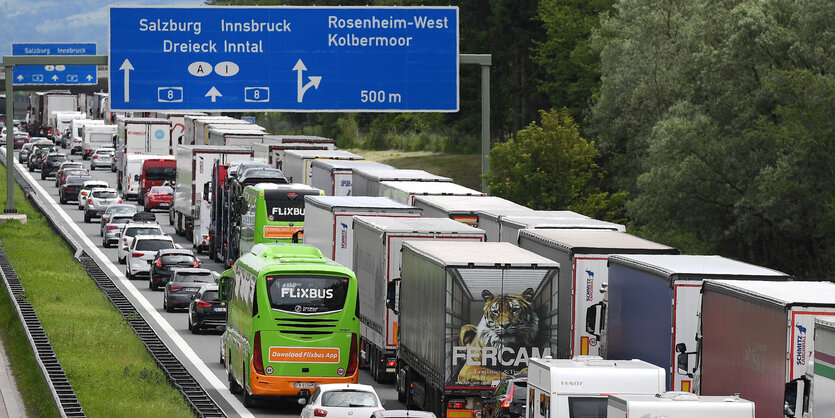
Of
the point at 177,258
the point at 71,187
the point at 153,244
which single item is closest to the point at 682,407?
the point at 177,258

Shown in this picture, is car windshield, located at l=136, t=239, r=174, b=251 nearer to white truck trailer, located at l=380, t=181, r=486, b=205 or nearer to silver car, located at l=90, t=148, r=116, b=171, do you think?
white truck trailer, located at l=380, t=181, r=486, b=205

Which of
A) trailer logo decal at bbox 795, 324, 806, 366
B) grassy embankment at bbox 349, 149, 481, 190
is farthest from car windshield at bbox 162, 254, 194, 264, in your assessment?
grassy embankment at bbox 349, 149, 481, 190

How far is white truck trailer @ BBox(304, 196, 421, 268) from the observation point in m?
34.3

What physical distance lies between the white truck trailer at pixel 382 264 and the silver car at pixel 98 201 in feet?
135

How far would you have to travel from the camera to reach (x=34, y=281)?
4650 cm

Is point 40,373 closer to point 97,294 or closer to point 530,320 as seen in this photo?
point 530,320

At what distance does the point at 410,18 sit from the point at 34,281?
15.4 m

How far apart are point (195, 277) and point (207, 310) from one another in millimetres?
4265

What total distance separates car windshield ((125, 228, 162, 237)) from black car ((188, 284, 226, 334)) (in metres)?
16.4

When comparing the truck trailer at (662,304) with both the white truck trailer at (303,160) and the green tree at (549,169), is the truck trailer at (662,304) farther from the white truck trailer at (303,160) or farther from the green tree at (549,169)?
the green tree at (549,169)

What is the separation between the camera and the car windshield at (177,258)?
47.4 metres

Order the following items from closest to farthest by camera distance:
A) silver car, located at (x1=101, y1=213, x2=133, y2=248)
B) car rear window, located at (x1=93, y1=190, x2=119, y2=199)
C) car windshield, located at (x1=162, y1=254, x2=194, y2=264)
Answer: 1. car windshield, located at (x1=162, y1=254, x2=194, y2=264)
2. silver car, located at (x1=101, y1=213, x2=133, y2=248)
3. car rear window, located at (x1=93, y1=190, x2=119, y2=199)

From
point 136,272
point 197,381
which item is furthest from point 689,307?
point 136,272

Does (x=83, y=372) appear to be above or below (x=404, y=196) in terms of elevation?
below
